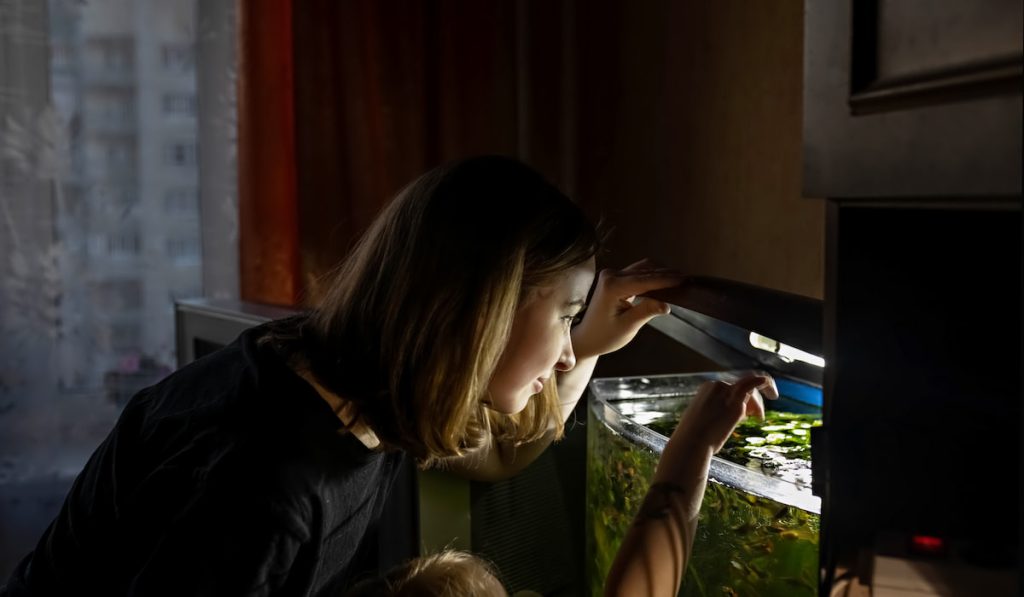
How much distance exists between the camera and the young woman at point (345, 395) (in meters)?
1.04

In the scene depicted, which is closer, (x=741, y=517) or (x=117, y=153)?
(x=741, y=517)

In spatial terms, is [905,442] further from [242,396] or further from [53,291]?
[53,291]

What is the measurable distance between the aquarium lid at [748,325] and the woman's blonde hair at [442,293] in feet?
0.50

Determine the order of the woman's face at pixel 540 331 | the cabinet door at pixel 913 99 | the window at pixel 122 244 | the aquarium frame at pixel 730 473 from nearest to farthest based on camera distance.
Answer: the cabinet door at pixel 913 99
the aquarium frame at pixel 730 473
the woman's face at pixel 540 331
the window at pixel 122 244

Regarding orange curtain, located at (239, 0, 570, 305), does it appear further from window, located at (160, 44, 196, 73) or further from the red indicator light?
the red indicator light

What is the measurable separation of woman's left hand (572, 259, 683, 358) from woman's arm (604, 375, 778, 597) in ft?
0.63

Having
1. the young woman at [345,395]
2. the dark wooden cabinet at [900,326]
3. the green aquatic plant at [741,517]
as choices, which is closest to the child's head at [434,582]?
the young woman at [345,395]

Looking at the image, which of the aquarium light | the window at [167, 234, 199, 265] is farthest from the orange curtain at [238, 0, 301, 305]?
the aquarium light

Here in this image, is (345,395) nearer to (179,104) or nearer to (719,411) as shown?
(719,411)

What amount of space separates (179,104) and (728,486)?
1.82 m

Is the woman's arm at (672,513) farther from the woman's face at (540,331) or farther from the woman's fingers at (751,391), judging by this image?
the woman's face at (540,331)

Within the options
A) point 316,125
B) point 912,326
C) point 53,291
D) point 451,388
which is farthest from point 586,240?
point 53,291

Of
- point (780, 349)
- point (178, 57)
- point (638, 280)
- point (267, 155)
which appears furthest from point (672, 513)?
point (178, 57)

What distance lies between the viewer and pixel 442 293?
43.4 inches
